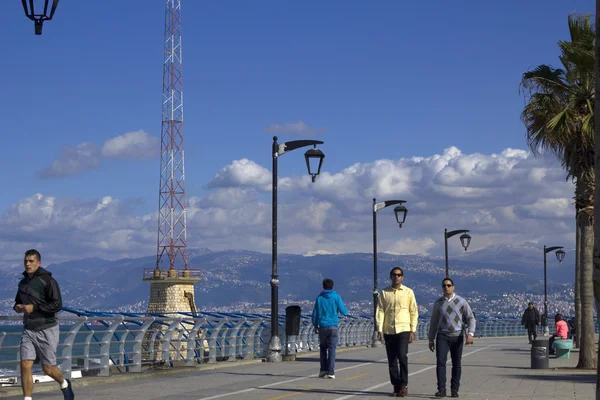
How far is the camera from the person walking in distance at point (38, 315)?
13117mm

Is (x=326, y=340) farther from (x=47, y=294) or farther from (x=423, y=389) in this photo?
(x=47, y=294)

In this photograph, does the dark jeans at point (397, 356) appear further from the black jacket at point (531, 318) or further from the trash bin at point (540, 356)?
the black jacket at point (531, 318)

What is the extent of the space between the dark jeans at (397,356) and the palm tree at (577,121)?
874 cm

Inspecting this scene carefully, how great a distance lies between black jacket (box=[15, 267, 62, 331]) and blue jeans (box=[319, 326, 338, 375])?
786cm

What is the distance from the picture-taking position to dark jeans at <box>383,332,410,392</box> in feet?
54.7

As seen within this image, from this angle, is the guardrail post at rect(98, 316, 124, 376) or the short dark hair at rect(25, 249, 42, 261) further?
the guardrail post at rect(98, 316, 124, 376)

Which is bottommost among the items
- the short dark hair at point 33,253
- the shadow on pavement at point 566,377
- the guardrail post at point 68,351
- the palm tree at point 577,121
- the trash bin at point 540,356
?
the shadow on pavement at point 566,377

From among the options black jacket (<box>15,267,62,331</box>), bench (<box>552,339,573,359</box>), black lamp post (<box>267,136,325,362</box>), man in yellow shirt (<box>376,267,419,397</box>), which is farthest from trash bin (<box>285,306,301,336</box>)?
black jacket (<box>15,267,62,331</box>)

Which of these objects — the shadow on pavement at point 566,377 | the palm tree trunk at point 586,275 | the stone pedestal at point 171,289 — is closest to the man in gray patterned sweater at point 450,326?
the shadow on pavement at point 566,377

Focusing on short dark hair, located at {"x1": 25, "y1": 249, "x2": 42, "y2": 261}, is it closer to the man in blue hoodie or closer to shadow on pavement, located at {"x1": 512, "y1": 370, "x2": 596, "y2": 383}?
the man in blue hoodie

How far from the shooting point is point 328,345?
20359 millimetres

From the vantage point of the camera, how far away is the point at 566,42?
81.3 feet

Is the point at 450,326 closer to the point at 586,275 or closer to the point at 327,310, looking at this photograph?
the point at 327,310

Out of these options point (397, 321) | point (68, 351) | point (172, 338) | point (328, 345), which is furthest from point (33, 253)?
point (172, 338)
